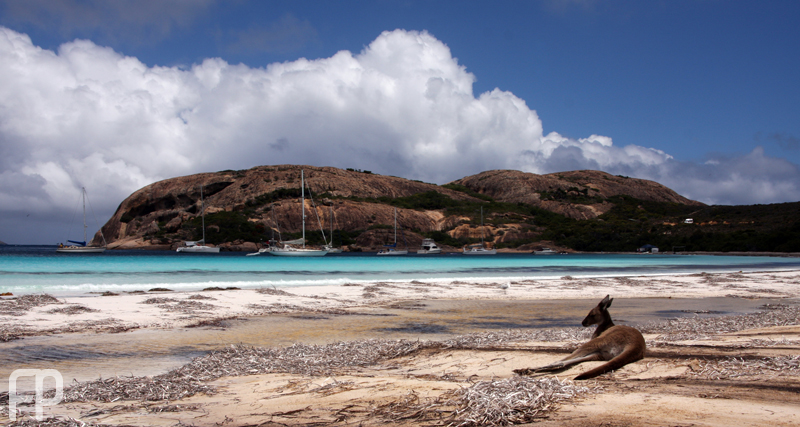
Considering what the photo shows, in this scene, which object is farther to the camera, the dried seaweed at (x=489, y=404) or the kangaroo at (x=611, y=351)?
the kangaroo at (x=611, y=351)

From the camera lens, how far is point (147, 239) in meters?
92.6

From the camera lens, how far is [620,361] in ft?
16.1

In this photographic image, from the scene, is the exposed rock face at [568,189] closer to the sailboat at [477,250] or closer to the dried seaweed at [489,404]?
the sailboat at [477,250]

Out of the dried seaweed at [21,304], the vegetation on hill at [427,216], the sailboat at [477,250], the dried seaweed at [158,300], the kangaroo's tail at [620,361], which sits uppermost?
the vegetation on hill at [427,216]

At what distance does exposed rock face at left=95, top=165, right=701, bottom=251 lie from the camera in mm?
91812

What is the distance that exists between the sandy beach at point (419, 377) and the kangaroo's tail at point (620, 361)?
0.27 feet

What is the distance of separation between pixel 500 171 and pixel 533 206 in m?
32.3

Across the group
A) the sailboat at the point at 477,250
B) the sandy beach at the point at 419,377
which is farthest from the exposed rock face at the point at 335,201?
the sandy beach at the point at 419,377

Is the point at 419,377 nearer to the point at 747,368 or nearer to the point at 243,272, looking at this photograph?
the point at 747,368

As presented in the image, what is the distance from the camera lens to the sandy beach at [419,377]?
360 cm

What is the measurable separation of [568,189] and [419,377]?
143 m

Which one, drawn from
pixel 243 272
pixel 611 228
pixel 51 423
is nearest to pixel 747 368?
pixel 51 423

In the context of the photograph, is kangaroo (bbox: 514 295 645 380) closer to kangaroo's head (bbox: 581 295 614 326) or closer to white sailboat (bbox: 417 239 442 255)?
kangaroo's head (bbox: 581 295 614 326)

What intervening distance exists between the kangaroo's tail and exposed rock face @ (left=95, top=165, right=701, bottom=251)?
70.7 meters
